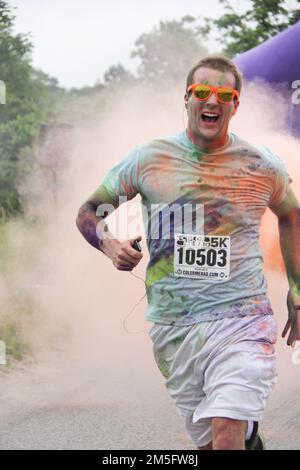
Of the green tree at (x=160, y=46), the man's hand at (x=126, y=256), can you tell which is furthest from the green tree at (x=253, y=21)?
the green tree at (x=160, y=46)

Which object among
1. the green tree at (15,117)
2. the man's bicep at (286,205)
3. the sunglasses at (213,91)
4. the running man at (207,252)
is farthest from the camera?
the green tree at (15,117)

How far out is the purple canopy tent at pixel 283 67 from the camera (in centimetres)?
991

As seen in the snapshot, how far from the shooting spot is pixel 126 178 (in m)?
4.20

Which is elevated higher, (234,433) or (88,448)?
(234,433)

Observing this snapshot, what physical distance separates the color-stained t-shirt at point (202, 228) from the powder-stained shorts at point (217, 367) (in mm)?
50

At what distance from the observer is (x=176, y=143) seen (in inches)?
164

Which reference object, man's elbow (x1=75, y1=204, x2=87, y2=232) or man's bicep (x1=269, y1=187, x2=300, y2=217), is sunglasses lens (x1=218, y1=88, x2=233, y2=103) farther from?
man's elbow (x1=75, y1=204, x2=87, y2=232)

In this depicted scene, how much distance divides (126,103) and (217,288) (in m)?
9.74

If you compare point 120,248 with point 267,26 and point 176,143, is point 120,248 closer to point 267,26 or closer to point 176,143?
point 176,143

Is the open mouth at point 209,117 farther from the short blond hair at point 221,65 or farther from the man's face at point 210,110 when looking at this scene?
the short blond hair at point 221,65

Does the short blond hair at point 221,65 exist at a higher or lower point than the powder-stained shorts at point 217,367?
higher

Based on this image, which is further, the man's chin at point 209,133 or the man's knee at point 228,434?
the man's chin at point 209,133

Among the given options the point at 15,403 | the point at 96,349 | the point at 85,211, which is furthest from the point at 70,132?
the point at 85,211

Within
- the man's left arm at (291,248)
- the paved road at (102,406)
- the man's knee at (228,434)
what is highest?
the man's left arm at (291,248)
